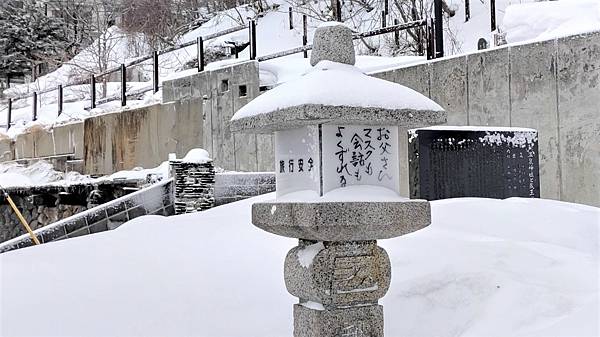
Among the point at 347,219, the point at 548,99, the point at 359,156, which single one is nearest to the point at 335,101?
the point at 359,156

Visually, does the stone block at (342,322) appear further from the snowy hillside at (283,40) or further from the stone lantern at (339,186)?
the snowy hillside at (283,40)

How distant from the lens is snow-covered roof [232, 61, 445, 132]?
3973 millimetres

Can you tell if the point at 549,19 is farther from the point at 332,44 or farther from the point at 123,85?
the point at 123,85

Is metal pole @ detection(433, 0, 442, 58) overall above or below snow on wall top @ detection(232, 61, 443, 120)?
A: above

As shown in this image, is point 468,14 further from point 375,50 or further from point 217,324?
point 217,324

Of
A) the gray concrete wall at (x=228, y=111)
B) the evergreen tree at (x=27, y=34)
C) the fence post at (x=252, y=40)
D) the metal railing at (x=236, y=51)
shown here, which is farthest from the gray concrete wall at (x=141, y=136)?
the evergreen tree at (x=27, y=34)

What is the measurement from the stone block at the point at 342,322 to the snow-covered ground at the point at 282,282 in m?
0.81

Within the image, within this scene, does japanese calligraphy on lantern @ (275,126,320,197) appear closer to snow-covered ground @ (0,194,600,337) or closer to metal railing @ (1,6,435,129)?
snow-covered ground @ (0,194,600,337)

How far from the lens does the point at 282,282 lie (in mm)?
6223

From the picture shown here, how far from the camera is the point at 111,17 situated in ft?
102

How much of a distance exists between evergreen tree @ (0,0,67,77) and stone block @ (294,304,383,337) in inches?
1191

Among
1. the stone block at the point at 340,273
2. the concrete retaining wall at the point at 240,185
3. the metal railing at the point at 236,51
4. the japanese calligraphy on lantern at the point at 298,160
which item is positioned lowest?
the stone block at the point at 340,273

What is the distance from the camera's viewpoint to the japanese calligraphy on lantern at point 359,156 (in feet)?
13.7

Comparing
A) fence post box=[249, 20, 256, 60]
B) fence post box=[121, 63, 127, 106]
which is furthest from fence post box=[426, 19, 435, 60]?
fence post box=[121, 63, 127, 106]
